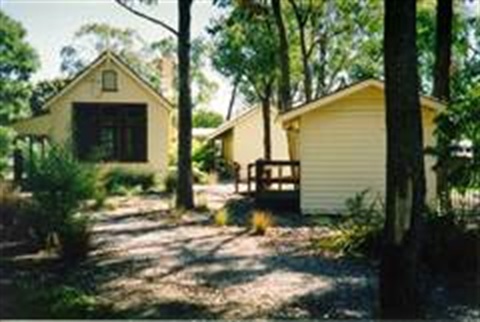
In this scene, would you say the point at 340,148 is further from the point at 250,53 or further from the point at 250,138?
the point at 250,138

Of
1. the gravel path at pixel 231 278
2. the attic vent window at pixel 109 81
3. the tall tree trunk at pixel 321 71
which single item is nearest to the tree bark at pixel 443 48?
the gravel path at pixel 231 278

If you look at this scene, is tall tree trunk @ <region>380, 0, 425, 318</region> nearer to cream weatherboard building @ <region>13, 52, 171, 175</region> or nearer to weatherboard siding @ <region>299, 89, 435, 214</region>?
weatherboard siding @ <region>299, 89, 435, 214</region>

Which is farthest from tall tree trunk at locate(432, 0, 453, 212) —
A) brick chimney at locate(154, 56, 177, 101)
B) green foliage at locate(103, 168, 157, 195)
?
brick chimney at locate(154, 56, 177, 101)

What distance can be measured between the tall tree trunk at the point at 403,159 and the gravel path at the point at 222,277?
1523 mm

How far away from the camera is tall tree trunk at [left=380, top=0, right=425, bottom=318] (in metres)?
9.40

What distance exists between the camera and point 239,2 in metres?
26.2

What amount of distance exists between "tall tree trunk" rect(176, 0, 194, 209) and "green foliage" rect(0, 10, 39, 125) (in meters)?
21.4

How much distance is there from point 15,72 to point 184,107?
30462 mm

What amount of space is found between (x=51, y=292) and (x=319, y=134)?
1341 centimetres

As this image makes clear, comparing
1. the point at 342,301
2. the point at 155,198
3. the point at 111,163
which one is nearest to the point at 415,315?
the point at 342,301

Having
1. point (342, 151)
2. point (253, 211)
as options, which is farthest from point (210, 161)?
point (342, 151)

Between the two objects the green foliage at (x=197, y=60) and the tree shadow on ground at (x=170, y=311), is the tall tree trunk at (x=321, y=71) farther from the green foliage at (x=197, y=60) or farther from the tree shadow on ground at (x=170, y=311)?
the tree shadow on ground at (x=170, y=311)

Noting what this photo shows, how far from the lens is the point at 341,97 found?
23750mm

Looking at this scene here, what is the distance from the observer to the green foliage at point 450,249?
46.7 feet
